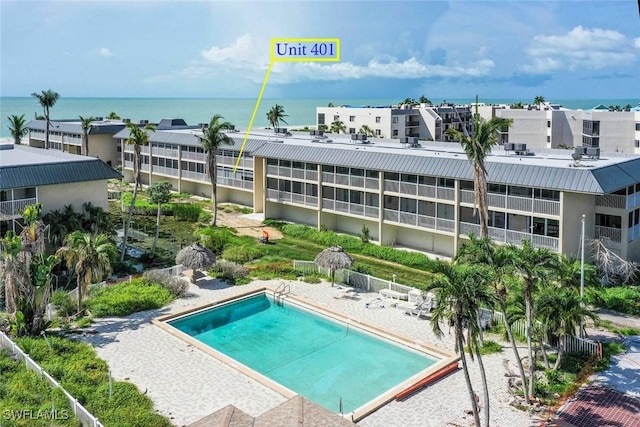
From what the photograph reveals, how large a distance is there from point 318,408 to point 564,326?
992cm

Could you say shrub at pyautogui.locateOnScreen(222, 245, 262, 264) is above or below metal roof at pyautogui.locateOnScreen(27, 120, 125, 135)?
below

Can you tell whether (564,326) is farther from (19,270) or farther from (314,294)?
(19,270)

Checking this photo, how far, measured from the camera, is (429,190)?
37.6 meters

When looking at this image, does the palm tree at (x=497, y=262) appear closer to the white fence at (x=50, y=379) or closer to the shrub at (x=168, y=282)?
the white fence at (x=50, y=379)

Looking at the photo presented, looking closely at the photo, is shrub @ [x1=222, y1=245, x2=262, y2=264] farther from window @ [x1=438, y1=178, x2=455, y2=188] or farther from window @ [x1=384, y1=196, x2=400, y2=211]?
window @ [x1=438, y1=178, x2=455, y2=188]

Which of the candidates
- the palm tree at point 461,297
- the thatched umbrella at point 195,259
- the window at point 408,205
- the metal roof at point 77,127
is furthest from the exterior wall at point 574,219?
the metal roof at point 77,127

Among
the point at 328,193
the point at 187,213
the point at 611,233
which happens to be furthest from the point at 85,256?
the point at 611,233

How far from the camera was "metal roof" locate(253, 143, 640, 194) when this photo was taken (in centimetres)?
3091

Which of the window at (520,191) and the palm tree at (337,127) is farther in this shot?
the palm tree at (337,127)

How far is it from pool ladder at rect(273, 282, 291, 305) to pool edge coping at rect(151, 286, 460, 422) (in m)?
0.24

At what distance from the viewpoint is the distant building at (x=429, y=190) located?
32156 millimetres

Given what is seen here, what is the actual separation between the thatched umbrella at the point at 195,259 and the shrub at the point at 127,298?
6.81 feet

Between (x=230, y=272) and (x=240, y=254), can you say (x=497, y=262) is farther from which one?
(x=240, y=254)

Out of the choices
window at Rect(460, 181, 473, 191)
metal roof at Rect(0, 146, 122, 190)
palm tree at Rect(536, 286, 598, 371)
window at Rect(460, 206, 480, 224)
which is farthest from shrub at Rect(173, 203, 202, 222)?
palm tree at Rect(536, 286, 598, 371)
